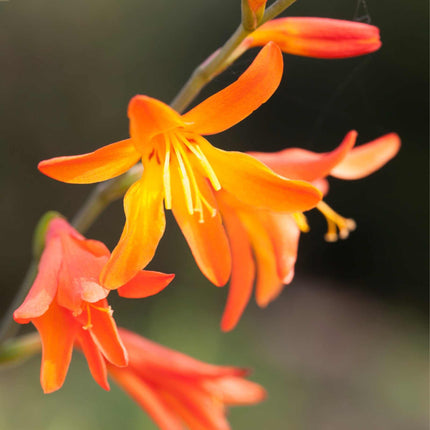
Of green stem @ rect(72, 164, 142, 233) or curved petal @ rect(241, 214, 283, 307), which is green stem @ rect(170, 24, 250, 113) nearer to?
green stem @ rect(72, 164, 142, 233)

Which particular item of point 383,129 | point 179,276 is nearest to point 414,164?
point 383,129

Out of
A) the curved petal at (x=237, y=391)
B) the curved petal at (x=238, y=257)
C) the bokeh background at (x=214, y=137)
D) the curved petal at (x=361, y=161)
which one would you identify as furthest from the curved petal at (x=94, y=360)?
the bokeh background at (x=214, y=137)

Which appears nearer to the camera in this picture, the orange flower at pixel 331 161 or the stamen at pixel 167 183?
the stamen at pixel 167 183

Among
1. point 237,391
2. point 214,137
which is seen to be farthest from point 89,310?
point 214,137

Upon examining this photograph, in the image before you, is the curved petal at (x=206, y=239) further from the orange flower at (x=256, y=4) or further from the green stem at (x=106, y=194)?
the orange flower at (x=256, y=4)

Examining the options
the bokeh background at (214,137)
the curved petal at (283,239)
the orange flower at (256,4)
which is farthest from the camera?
the bokeh background at (214,137)

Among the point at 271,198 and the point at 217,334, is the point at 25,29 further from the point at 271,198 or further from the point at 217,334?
the point at 271,198
